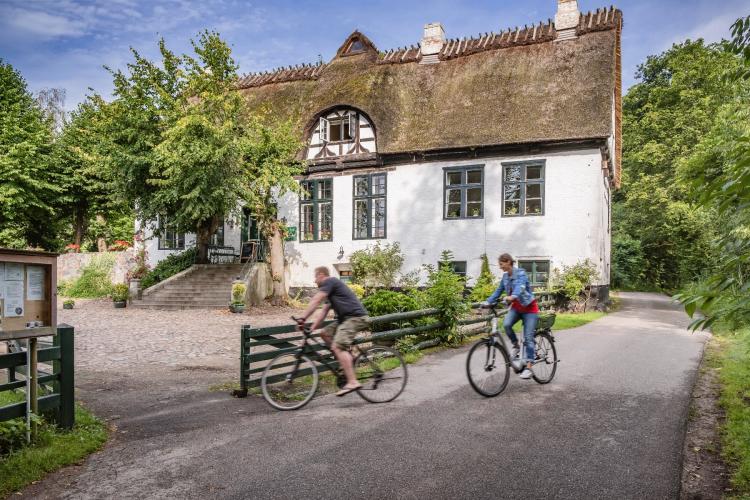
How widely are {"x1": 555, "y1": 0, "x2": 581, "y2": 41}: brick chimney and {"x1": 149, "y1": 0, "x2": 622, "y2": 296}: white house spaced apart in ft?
0.16

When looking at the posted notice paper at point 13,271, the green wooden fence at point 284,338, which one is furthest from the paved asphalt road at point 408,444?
A: the posted notice paper at point 13,271

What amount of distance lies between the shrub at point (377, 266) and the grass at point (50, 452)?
15925mm

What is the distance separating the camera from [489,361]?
24.9 ft

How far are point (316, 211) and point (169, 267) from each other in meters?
6.98

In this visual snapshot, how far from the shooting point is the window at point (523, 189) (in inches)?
806

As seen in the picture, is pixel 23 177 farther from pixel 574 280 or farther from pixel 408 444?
pixel 408 444

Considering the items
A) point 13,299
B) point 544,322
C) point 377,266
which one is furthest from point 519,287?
point 377,266

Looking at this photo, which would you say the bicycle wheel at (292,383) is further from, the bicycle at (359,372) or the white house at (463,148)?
the white house at (463,148)

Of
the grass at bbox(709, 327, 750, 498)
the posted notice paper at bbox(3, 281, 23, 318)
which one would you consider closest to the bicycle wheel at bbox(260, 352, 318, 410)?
the posted notice paper at bbox(3, 281, 23, 318)

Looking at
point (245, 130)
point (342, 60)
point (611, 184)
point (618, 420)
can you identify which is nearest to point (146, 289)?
point (245, 130)

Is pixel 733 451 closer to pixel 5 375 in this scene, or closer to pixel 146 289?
pixel 5 375

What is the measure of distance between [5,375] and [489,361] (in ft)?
23.2

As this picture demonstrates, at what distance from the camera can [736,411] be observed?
6586 mm

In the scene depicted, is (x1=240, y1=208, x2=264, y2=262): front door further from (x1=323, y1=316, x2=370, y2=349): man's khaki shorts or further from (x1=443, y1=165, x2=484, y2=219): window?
(x1=323, y1=316, x2=370, y2=349): man's khaki shorts
